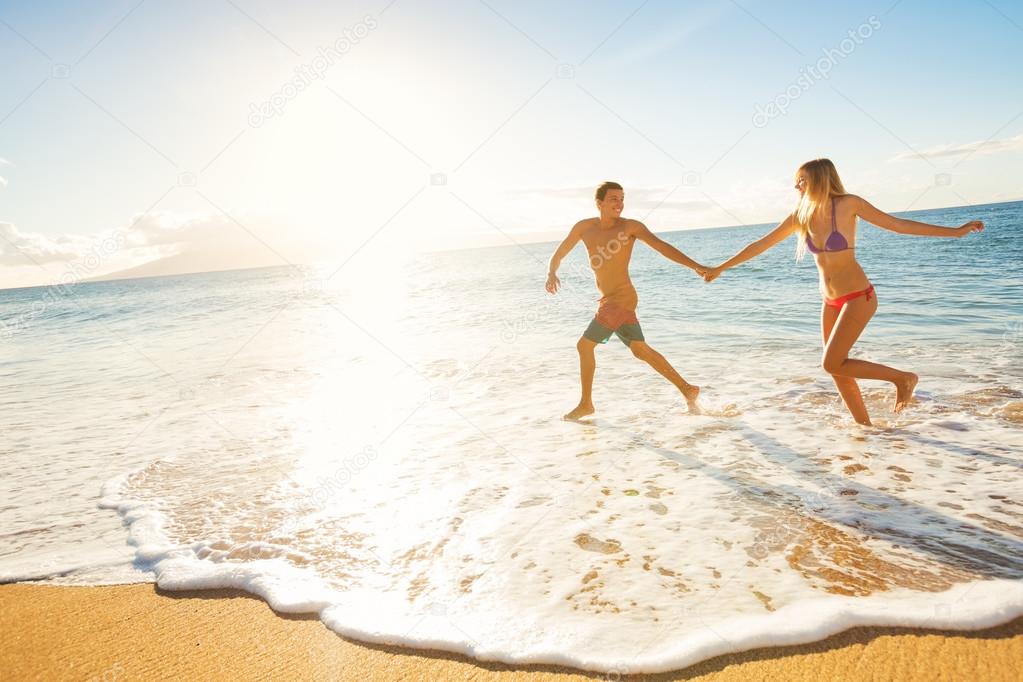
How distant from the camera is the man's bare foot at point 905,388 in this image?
14.8 feet

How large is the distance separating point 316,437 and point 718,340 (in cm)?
631

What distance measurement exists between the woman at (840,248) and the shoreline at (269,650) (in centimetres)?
247

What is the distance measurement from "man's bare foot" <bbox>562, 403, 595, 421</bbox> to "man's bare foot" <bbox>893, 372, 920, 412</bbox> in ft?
8.39

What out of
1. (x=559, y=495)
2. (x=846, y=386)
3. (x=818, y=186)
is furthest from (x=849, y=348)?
(x=559, y=495)

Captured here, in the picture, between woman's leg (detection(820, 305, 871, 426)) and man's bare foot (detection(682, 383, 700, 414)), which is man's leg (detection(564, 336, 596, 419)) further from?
woman's leg (detection(820, 305, 871, 426))

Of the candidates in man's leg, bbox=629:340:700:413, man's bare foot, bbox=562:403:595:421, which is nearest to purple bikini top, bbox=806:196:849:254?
man's leg, bbox=629:340:700:413

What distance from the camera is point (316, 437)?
5.63 meters

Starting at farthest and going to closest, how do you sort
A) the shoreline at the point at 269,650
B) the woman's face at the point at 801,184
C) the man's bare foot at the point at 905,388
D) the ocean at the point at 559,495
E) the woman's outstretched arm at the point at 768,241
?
the woman's outstretched arm at the point at 768,241 < the man's bare foot at the point at 905,388 < the woman's face at the point at 801,184 < the ocean at the point at 559,495 < the shoreline at the point at 269,650

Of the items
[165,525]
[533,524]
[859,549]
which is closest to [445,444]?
[533,524]

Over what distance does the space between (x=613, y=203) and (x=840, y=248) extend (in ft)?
6.23

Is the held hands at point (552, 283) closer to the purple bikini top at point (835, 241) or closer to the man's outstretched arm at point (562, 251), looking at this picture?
the man's outstretched arm at point (562, 251)

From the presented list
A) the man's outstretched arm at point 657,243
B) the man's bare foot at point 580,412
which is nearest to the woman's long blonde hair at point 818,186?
the man's outstretched arm at point 657,243

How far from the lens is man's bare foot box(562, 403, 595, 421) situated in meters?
5.59

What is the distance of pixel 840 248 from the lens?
429cm
